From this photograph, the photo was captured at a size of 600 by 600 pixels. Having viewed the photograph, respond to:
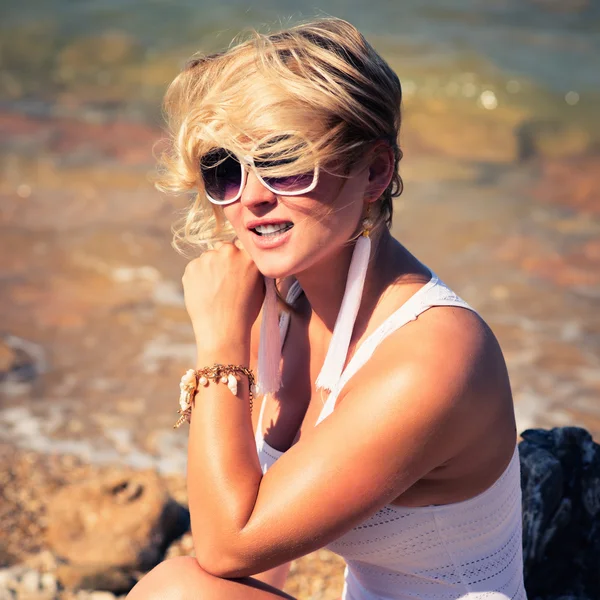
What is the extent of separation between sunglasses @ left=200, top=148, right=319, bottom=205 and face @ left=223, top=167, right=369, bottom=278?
0.02m

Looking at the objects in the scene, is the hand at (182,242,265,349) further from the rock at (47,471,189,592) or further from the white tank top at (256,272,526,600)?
the rock at (47,471,189,592)

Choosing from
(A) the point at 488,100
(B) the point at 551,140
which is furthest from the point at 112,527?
(A) the point at 488,100

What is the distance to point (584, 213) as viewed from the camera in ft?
26.0

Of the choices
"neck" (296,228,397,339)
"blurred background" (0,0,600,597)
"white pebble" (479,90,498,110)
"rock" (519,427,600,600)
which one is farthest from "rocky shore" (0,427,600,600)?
"white pebble" (479,90,498,110)

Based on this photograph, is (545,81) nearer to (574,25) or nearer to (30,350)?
(574,25)

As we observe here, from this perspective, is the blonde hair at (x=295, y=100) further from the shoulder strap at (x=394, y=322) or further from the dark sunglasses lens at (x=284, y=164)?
the shoulder strap at (x=394, y=322)

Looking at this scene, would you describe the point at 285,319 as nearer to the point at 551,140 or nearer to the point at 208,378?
the point at 208,378

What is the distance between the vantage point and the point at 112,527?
3541mm

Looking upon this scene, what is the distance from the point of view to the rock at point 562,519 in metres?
2.80

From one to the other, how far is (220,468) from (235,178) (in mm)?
721

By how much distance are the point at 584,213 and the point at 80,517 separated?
5808mm

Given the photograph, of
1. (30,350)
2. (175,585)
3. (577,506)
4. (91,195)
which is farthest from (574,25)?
(175,585)

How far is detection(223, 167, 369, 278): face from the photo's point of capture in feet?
7.02

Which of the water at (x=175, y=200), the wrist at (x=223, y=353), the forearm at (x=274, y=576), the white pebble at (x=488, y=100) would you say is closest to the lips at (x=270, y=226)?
the wrist at (x=223, y=353)
